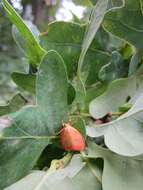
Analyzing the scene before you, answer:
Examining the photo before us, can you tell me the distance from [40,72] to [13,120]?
6 cm

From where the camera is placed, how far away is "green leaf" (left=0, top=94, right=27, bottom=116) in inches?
20.9

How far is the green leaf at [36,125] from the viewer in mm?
429

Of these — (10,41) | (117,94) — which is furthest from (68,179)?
(10,41)

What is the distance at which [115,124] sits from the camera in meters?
0.45

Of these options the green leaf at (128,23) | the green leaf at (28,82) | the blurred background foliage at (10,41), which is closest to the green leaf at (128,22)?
the green leaf at (128,23)

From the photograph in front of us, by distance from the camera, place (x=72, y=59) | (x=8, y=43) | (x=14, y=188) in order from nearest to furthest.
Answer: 1. (x=14, y=188)
2. (x=72, y=59)
3. (x=8, y=43)

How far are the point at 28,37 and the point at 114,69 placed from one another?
0.41 feet

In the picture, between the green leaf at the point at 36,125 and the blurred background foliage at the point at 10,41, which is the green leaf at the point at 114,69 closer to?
the green leaf at the point at 36,125

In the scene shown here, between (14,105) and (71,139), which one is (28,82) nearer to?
(14,105)

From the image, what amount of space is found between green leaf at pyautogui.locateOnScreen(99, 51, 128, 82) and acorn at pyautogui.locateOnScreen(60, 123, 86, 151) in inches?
4.7

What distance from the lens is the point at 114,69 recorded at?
0.56m

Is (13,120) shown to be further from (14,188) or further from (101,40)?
(101,40)

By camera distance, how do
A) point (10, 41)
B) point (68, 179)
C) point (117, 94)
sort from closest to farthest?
point (68, 179) → point (117, 94) → point (10, 41)

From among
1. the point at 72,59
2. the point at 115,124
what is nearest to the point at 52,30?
the point at 72,59
